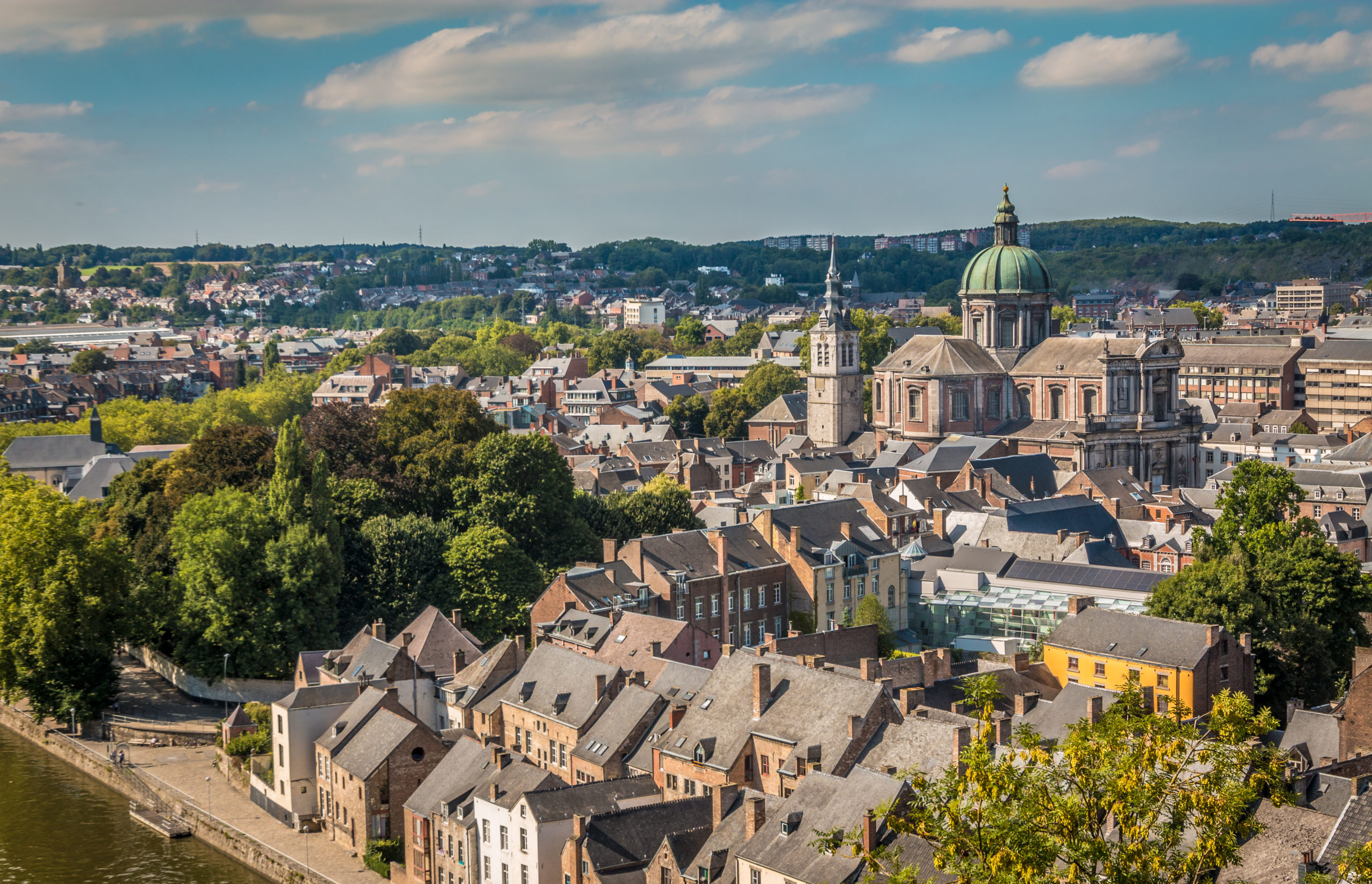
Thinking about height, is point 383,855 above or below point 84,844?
above

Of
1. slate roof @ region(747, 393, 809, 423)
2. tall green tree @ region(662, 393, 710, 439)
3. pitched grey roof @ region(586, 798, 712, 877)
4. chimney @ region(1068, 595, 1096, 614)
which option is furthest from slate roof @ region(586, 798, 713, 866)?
tall green tree @ region(662, 393, 710, 439)

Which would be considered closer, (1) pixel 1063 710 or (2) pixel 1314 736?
(2) pixel 1314 736

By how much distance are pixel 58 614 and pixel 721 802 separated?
2890 centimetres

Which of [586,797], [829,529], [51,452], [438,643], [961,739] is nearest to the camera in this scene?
[961,739]

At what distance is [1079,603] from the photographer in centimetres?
4697

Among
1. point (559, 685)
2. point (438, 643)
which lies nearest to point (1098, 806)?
point (559, 685)

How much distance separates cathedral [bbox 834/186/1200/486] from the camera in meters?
84.7

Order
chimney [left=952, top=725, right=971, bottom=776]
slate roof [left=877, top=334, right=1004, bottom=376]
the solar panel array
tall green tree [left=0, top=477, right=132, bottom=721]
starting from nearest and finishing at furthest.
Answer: chimney [left=952, top=725, right=971, bottom=776] < tall green tree [left=0, top=477, right=132, bottom=721] < the solar panel array < slate roof [left=877, top=334, right=1004, bottom=376]

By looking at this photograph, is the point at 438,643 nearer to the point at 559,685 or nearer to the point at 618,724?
the point at 559,685

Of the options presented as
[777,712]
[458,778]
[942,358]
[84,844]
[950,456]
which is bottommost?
[84,844]

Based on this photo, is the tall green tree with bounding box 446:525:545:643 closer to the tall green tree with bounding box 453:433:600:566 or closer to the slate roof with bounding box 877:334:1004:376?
the tall green tree with bounding box 453:433:600:566

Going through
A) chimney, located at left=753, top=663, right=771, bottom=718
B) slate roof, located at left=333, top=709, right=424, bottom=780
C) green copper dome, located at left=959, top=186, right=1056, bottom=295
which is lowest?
slate roof, located at left=333, top=709, right=424, bottom=780

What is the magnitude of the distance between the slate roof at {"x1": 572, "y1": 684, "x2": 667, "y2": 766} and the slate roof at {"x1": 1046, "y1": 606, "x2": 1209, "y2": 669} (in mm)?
13647

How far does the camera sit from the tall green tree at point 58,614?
168 ft
